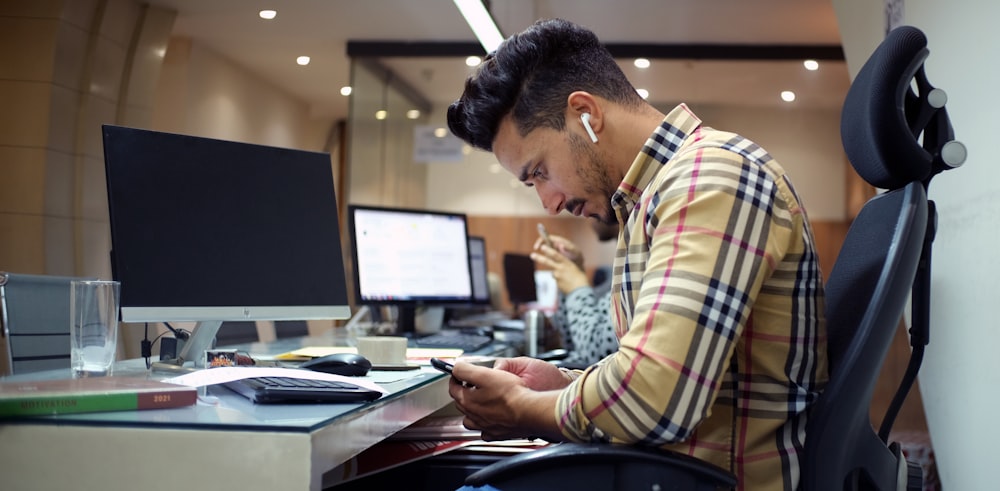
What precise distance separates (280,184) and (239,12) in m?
4.07

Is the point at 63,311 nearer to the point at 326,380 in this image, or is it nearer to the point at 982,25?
the point at 326,380

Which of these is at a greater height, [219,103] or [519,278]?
[219,103]

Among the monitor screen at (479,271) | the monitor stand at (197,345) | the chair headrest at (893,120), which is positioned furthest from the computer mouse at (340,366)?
the monitor screen at (479,271)

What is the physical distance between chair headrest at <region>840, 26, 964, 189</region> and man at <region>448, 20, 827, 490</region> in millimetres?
132

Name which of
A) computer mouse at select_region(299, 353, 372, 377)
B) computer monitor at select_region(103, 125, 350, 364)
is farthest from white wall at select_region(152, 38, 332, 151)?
computer mouse at select_region(299, 353, 372, 377)

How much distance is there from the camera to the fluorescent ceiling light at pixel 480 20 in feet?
13.6

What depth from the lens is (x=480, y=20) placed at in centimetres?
439

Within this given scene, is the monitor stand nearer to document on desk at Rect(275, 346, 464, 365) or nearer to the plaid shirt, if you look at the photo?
document on desk at Rect(275, 346, 464, 365)

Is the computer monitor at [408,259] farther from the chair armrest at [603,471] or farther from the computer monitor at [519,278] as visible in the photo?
the chair armrest at [603,471]

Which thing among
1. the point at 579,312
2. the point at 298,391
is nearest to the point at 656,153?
the point at 298,391

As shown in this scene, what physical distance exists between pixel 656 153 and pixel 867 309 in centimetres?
39

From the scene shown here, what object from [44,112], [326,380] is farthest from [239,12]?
[326,380]

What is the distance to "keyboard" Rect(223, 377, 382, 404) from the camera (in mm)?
1202

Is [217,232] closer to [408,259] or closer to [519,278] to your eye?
[408,259]
